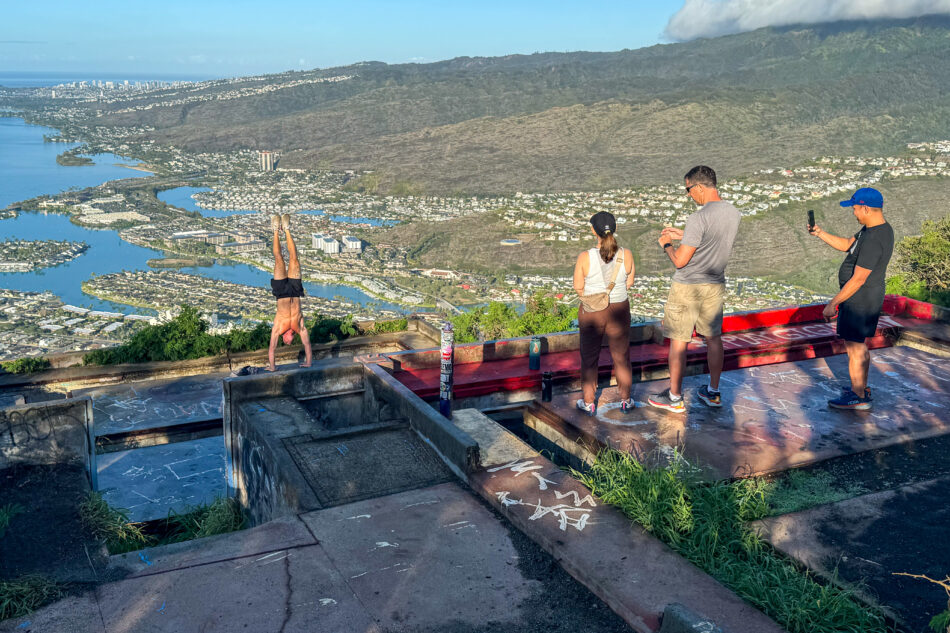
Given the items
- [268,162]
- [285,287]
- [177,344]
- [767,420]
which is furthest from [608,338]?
[268,162]

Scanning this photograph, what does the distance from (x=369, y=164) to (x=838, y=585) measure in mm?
142352

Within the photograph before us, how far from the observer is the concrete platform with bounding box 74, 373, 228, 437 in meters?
8.73

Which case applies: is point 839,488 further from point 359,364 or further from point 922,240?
point 922,240

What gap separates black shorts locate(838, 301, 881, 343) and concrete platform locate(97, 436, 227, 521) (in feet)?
18.9

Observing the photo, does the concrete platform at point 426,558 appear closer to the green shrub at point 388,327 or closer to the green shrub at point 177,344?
the green shrub at point 177,344

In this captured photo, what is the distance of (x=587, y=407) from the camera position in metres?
6.54

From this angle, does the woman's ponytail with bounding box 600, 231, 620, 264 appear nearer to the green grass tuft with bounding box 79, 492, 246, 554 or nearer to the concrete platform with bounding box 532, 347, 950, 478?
the concrete platform with bounding box 532, 347, 950, 478

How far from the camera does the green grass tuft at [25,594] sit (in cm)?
394

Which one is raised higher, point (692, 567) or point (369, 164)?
point (692, 567)

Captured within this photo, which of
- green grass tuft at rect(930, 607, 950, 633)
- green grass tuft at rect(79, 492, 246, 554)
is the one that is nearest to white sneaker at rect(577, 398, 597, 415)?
green grass tuft at rect(79, 492, 246, 554)

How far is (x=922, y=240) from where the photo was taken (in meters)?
19.3

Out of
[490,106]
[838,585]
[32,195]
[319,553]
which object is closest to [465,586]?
[319,553]

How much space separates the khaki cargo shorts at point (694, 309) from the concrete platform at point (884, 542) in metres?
1.79

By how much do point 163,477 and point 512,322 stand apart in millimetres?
7572
